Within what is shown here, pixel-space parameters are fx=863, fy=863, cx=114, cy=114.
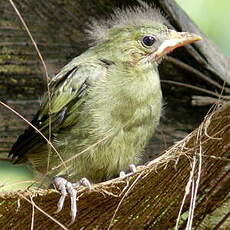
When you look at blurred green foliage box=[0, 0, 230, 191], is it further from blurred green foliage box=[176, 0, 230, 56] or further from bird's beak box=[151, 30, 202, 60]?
bird's beak box=[151, 30, 202, 60]

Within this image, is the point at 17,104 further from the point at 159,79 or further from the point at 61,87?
the point at 159,79

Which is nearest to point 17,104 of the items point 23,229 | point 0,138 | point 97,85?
point 0,138

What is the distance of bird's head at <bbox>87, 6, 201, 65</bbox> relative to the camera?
4.12 m

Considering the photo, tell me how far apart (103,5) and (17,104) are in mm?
660

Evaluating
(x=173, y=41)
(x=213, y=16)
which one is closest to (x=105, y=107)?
(x=173, y=41)

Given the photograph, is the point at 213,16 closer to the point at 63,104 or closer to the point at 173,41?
the point at 173,41

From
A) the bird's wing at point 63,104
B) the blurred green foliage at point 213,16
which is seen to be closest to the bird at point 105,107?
the bird's wing at point 63,104

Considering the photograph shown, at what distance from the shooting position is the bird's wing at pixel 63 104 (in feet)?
13.1

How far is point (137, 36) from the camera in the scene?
Answer: 166 inches

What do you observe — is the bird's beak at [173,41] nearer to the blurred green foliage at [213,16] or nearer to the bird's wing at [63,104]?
the bird's wing at [63,104]

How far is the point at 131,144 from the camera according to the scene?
13.2ft

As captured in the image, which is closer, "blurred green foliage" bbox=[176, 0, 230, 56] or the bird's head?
the bird's head

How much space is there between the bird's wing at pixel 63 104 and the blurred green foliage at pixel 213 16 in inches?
50.6

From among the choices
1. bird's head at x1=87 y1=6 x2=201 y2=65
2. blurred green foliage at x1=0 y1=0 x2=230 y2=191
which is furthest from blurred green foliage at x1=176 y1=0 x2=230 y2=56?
bird's head at x1=87 y1=6 x2=201 y2=65
